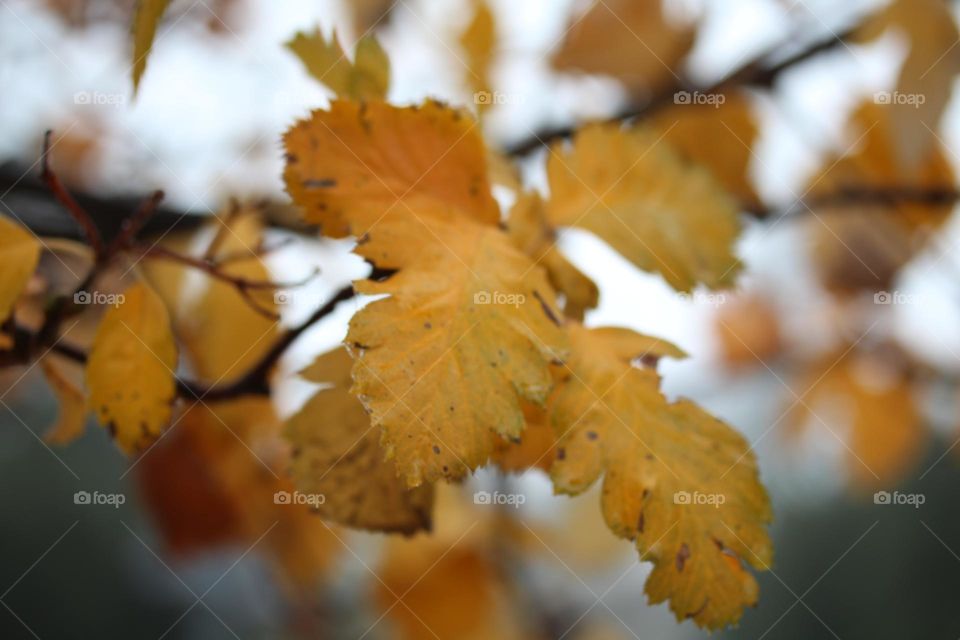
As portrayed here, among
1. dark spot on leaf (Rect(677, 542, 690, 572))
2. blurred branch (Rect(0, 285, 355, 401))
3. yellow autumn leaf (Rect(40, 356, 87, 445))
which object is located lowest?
yellow autumn leaf (Rect(40, 356, 87, 445))

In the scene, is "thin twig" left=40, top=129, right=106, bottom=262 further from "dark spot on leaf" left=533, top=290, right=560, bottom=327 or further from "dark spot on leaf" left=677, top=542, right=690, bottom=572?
"dark spot on leaf" left=677, top=542, right=690, bottom=572

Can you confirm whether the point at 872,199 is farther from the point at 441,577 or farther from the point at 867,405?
the point at 441,577

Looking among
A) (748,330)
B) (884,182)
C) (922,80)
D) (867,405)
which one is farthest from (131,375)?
(748,330)

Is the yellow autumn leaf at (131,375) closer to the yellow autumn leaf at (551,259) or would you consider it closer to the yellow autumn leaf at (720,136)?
the yellow autumn leaf at (551,259)

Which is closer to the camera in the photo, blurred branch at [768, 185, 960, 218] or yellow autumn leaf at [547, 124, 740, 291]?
yellow autumn leaf at [547, 124, 740, 291]

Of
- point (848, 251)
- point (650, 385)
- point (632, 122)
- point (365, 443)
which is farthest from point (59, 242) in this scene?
point (848, 251)

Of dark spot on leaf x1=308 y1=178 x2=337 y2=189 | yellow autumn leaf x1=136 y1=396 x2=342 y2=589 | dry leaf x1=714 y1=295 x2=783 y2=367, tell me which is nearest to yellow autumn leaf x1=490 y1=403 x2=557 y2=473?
dark spot on leaf x1=308 y1=178 x2=337 y2=189

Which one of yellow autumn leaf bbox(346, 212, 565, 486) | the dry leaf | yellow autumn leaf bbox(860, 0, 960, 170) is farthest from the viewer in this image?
the dry leaf

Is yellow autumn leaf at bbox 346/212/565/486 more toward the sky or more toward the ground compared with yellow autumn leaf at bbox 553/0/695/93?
more toward the ground
